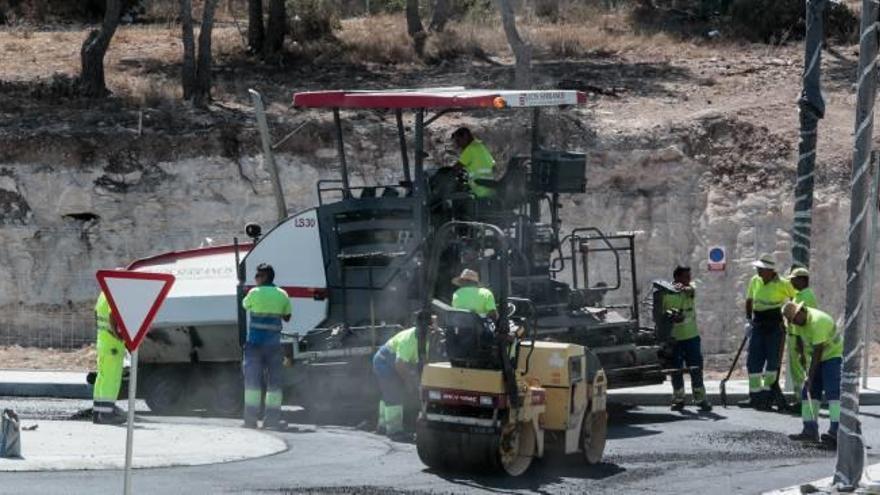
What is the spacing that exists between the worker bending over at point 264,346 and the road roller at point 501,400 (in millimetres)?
3015

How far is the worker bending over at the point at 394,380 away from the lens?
15.5m

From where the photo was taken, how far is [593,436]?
14133mm

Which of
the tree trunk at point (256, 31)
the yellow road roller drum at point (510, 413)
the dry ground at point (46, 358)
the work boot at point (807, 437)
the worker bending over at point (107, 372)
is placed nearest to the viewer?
the yellow road roller drum at point (510, 413)

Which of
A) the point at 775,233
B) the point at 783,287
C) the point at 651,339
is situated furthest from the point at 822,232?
the point at 651,339

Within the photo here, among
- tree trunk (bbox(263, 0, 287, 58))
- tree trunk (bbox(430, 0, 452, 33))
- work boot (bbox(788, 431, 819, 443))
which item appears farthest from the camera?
tree trunk (bbox(430, 0, 452, 33))

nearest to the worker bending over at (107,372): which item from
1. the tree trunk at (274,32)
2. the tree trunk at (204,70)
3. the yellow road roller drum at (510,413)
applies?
the yellow road roller drum at (510,413)

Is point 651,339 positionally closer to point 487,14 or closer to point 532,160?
point 532,160

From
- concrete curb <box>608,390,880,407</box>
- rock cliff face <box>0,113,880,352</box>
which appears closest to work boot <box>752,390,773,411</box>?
concrete curb <box>608,390,880,407</box>

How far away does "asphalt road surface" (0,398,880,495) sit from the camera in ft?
41.4

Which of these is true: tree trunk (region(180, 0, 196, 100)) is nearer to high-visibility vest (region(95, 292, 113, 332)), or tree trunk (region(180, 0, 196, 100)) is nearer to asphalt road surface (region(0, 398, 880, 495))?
high-visibility vest (region(95, 292, 113, 332))

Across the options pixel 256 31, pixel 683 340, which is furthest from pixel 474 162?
pixel 256 31

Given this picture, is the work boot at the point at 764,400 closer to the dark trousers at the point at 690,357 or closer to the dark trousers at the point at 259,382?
the dark trousers at the point at 690,357

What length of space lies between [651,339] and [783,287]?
191cm

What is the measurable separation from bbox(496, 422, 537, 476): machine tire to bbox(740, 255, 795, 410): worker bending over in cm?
553
